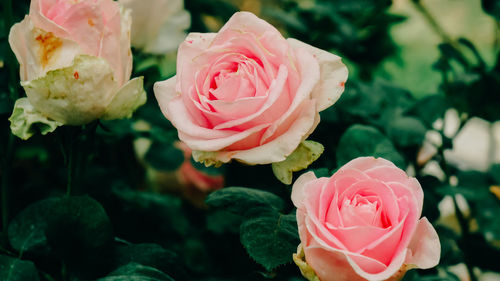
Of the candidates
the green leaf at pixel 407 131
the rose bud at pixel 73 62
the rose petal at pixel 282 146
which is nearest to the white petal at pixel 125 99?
the rose bud at pixel 73 62

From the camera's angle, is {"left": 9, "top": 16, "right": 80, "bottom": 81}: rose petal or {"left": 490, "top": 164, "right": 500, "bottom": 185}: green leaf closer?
{"left": 9, "top": 16, "right": 80, "bottom": 81}: rose petal

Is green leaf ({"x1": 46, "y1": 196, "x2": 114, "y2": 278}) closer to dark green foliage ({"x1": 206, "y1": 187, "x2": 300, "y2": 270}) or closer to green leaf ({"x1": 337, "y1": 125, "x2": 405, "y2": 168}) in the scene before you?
dark green foliage ({"x1": 206, "y1": 187, "x2": 300, "y2": 270})

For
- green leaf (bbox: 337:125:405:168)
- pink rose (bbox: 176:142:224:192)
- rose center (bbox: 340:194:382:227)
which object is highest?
rose center (bbox: 340:194:382:227)

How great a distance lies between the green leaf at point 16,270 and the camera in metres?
0.48

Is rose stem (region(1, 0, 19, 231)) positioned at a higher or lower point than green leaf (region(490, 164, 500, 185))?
higher

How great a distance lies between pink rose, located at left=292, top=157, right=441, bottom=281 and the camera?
1.26ft

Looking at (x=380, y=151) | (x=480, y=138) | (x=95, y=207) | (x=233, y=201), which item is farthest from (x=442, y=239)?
(x=480, y=138)

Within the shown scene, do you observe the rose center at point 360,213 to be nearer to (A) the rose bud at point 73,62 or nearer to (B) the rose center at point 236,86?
(B) the rose center at point 236,86

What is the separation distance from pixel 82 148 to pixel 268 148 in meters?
0.30

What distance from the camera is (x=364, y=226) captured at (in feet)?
1.26

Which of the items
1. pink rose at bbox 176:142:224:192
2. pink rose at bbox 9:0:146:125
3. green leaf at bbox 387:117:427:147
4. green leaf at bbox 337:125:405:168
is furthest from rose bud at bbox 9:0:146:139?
pink rose at bbox 176:142:224:192

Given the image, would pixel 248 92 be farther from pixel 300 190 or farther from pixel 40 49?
pixel 40 49

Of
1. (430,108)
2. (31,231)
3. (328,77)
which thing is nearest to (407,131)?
(430,108)

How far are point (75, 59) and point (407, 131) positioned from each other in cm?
42
